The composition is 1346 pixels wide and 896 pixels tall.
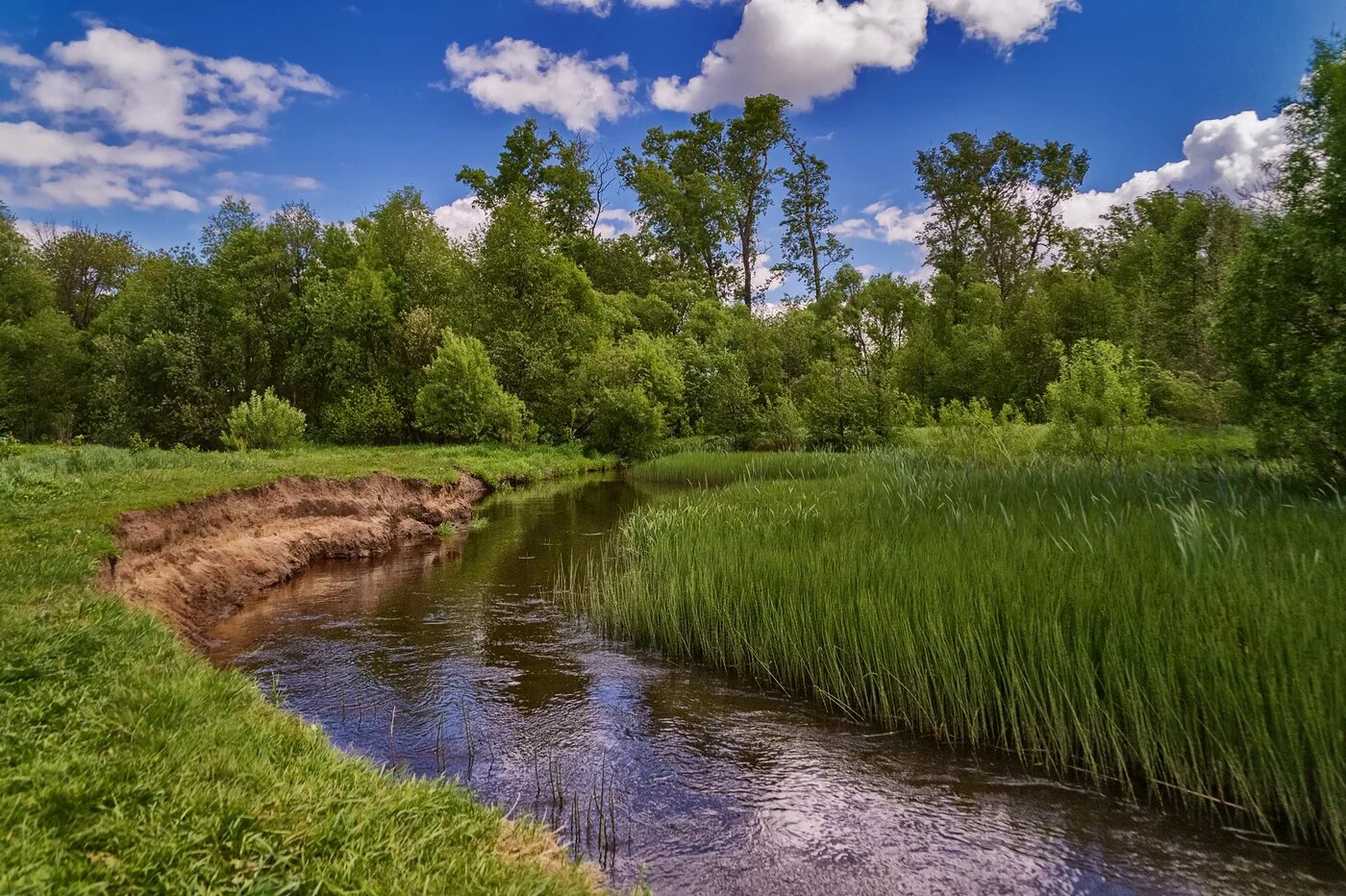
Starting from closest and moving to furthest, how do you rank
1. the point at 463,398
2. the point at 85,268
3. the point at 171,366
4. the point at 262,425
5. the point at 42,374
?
the point at 262,425, the point at 463,398, the point at 171,366, the point at 42,374, the point at 85,268

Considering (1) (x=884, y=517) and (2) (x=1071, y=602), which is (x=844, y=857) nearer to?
(2) (x=1071, y=602)

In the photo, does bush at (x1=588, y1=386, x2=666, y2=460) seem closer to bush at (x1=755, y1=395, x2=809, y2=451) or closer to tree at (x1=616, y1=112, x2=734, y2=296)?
bush at (x1=755, y1=395, x2=809, y2=451)

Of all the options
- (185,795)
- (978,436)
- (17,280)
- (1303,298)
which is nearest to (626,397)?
(978,436)

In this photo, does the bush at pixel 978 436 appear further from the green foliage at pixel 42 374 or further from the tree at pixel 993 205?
the green foliage at pixel 42 374

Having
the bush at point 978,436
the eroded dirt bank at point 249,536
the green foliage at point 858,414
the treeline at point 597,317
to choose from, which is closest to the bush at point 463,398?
the treeline at point 597,317

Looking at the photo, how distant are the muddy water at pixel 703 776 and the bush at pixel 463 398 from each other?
19394 millimetres

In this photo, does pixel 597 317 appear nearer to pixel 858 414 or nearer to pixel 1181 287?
pixel 858 414

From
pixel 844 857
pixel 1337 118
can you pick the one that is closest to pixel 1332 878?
pixel 844 857

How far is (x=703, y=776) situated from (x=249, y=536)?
887 centimetres

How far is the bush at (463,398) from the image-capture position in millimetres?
26391

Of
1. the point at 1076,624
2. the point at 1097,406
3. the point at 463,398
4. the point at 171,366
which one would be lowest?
the point at 1076,624

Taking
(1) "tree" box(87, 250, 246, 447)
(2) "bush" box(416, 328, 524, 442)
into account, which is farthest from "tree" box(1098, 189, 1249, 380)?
(1) "tree" box(87, 250, 246, 447)

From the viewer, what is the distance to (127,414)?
3158 centimetres

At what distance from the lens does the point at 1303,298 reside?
816cm
